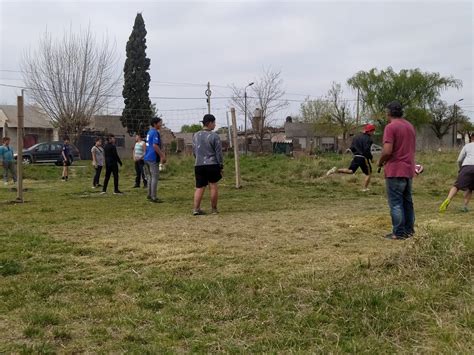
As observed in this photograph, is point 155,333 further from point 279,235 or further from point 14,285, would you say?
point 279,235

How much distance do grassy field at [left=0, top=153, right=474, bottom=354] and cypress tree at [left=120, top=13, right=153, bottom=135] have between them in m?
36.3

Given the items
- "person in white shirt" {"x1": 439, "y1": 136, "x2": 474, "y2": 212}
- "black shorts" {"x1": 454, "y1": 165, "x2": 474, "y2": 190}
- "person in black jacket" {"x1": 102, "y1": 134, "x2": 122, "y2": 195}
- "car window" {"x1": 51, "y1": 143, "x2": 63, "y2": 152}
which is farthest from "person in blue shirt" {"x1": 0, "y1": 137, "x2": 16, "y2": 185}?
"car window" {"x1": 51, "y1": 143, "x2": 63, "y2": 152}

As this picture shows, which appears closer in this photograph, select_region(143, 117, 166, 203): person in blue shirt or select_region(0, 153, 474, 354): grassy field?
select_region(0, 153, 474, 354): grassy field

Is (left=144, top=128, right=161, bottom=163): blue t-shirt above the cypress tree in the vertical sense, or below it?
below

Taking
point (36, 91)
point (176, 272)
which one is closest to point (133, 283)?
point (176, 272)

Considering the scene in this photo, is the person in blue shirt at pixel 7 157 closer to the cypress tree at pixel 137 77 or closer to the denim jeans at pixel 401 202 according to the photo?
the denim jeans at pixel 401 202

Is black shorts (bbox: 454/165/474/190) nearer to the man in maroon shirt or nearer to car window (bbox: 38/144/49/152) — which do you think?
the man in maroon shirt

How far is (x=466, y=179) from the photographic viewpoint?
8.40 m

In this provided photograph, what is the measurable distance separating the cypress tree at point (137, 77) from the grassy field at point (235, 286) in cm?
3632

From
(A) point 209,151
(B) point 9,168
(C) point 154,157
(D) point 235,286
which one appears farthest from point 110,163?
(D) point 235,286

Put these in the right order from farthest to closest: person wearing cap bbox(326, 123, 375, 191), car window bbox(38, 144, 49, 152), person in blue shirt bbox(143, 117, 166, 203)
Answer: car window bbox(38, 144, 49, 152) → person wearing cap bbox(326, 123, 375, 191) → person in blue shirt bbox(143, 117, 166, 203)

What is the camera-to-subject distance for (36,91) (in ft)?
132

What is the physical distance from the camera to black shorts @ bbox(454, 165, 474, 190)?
8.37 metres

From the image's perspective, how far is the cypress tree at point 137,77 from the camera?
42.6 metres
